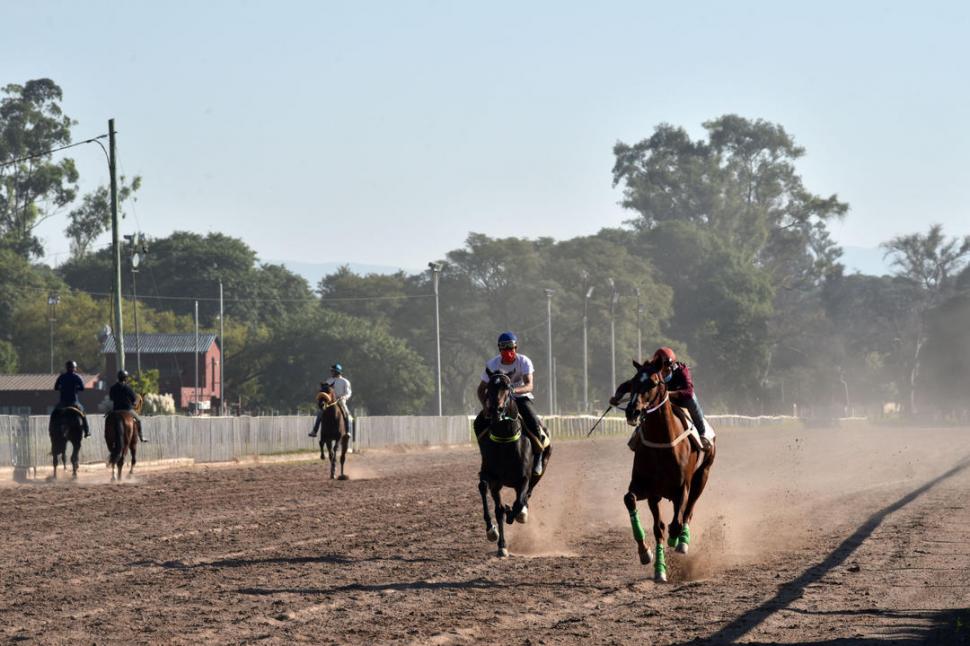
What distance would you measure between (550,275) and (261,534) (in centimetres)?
8691

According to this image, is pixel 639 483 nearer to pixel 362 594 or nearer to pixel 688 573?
pixel 688 573

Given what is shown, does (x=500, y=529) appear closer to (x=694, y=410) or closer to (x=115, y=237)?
Result: (x=694, y=410)

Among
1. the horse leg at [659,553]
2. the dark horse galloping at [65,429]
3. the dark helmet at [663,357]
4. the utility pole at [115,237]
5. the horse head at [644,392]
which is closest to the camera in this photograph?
the horse head at [644,392]

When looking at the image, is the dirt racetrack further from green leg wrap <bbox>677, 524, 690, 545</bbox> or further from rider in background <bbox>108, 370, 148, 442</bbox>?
rider in background <bbox>108, 370, 148, 442</bbox>

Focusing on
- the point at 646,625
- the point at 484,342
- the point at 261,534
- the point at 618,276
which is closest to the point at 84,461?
the point at 261,534

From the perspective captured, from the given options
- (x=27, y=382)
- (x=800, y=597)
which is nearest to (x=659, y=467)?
(x=800, y=597)

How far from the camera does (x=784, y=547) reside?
52.6 feet

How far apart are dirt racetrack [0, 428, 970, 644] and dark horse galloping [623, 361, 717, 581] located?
12.7 inches

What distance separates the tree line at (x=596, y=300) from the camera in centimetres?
9681

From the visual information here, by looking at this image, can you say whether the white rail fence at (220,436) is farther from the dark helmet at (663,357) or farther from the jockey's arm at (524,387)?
the dark helmet at (663,357)

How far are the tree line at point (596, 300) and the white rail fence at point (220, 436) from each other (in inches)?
1075

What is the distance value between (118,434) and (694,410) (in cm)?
1544

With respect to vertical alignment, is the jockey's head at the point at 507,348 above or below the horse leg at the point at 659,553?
above

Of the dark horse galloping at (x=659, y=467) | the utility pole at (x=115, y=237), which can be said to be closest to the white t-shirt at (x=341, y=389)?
the utility pole at (x=115, y=237)
